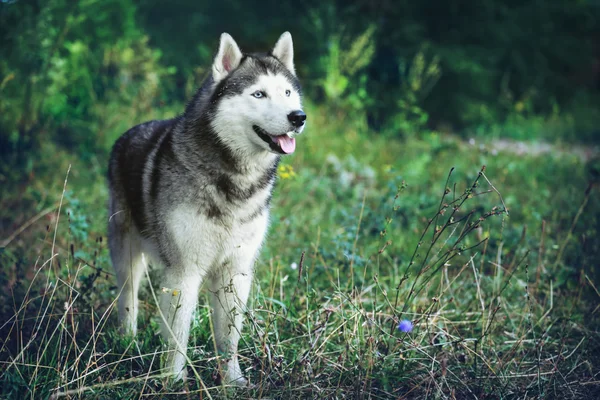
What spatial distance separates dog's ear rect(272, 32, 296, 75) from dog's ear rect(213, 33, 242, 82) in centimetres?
27

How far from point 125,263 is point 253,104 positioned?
1298 mm

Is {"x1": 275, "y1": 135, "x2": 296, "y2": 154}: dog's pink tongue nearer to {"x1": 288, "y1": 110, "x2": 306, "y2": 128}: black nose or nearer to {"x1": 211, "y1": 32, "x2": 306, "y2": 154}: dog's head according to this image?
{"x1": 211, "y1": 32, "x2": 306, "y2": 154}: dog's head

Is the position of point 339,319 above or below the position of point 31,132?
below

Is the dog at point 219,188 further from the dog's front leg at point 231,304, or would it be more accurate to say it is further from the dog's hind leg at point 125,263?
the dog's hind leg at point 125,263

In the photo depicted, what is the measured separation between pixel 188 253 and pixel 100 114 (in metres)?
4.29

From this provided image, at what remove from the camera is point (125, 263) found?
3451 mm

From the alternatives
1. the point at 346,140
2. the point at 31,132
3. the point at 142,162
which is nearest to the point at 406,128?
the point at 346,140

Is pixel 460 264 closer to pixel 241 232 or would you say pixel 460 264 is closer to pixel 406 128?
pixel 241 232

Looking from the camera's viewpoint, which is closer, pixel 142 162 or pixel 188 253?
pixel 188 253

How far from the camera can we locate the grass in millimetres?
2680

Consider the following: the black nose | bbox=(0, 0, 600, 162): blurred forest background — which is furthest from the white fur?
bbox=(0, 0, 600, 162): blurred forest background

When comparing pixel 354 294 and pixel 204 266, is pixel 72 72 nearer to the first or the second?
pixel 204 266

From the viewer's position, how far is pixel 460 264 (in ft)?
14.5

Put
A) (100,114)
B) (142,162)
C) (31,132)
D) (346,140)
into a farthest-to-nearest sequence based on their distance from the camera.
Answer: (346,140) < (100,114) < (31,132) < (142,162)
